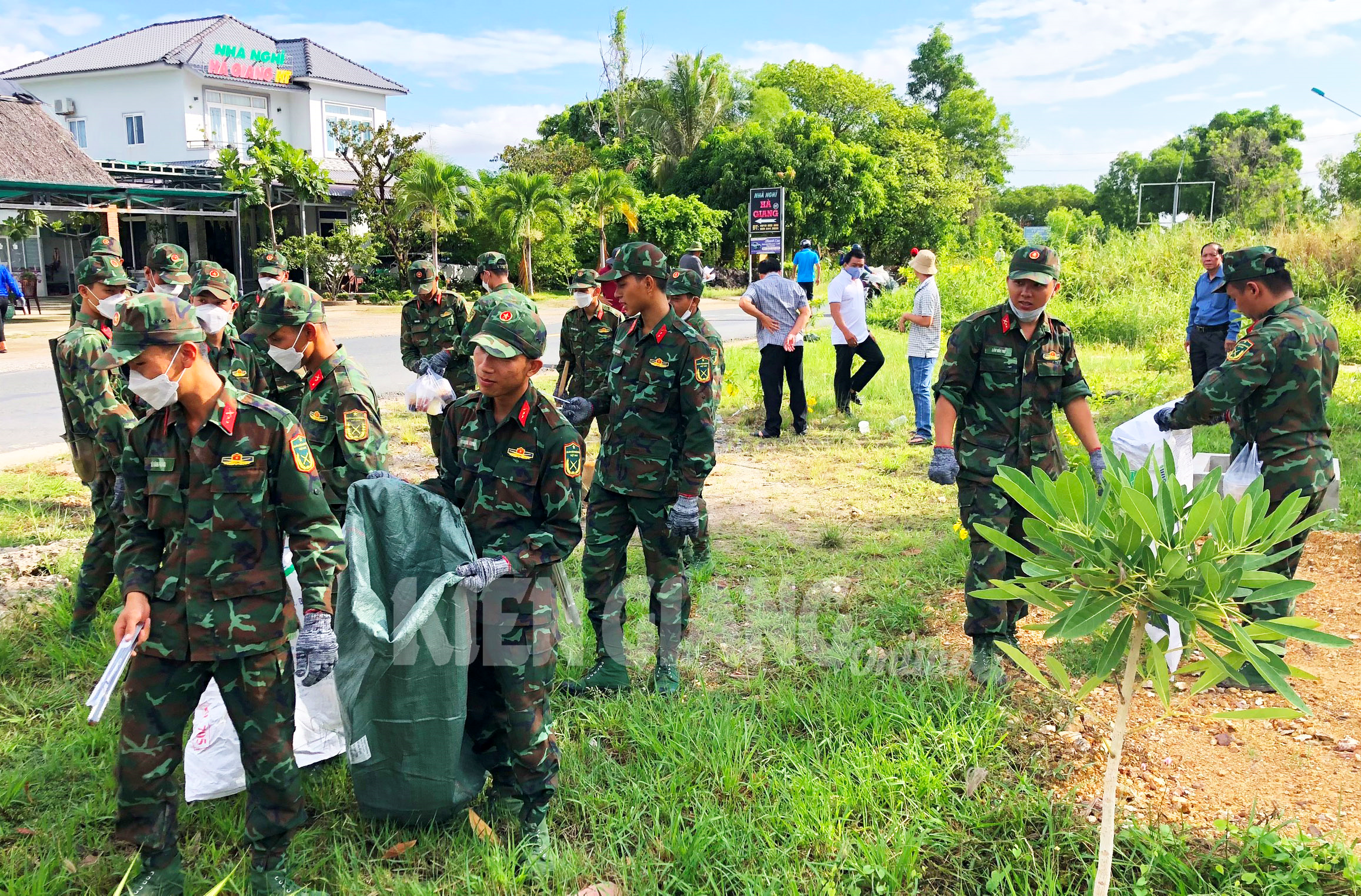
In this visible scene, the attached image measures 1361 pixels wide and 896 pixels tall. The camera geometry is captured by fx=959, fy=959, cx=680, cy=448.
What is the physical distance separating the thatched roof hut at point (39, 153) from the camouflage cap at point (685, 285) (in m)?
19.0

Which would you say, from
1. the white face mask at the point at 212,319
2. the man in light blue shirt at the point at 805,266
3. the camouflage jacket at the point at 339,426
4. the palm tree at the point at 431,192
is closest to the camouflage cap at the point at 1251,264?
the camouflage jacket at the point at 339,426

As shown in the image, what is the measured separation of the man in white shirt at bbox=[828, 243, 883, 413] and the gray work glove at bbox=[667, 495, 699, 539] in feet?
19.3

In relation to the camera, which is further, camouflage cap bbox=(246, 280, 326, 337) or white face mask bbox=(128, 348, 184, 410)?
camouflage cap bbox=(246, 280, 326, 337)

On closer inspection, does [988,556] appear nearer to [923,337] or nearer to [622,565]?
[622,565]

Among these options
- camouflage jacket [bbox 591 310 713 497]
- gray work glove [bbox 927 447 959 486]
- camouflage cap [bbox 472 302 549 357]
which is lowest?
gray work glove [bbox 927 447 959 486]

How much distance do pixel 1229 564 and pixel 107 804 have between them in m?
3.54

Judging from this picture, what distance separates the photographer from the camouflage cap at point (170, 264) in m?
5.93

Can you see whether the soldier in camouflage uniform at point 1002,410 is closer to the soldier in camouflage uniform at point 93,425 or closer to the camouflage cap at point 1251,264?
the camouflage cap at point 1251,264

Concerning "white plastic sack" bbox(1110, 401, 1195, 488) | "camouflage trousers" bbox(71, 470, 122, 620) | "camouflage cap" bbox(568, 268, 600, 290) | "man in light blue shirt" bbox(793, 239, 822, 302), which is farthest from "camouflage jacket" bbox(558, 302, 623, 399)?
"man in light blue shirt" bbox(793, 239, 822, 302)

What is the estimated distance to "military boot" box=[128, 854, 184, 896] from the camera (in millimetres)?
2740

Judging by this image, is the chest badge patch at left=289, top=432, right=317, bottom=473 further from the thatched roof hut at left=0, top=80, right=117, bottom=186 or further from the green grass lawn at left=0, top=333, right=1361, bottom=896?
the thatched roof hut at left=0, top=80, right=117, bottom=186

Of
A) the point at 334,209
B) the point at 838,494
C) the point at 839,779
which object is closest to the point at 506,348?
the point at 839,779

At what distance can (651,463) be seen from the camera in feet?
13.3

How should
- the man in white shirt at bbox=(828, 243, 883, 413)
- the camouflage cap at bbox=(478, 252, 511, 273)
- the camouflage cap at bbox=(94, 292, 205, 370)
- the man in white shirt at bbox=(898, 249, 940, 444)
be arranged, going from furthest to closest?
the man in white shirt at bbox=(828, 243, 883, 413), the man in white shirt at bbox=(898, 249, 940, 444), the camouflage cap at bbox=(478, 252, 511, 273), the camouflage cap at bbox=(94, 292, 205, 370)
